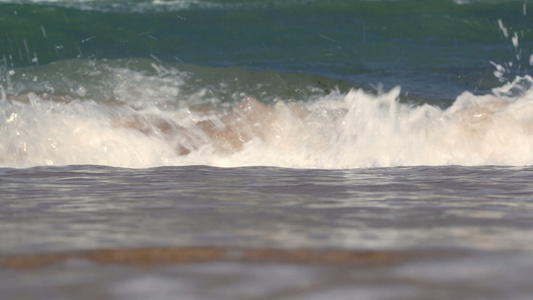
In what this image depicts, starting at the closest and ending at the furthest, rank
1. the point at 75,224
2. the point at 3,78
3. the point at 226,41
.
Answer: the point at 75,224
the point at 3,78
the point at 226,41

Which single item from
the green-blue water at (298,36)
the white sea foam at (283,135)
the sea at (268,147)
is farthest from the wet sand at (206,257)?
the green-blue water at (298,36)

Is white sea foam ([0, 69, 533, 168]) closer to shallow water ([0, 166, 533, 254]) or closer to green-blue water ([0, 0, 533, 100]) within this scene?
shallow water ([0, 166, 533, 254])

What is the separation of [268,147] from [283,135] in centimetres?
22

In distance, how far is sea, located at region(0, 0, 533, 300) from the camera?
48.8 inches

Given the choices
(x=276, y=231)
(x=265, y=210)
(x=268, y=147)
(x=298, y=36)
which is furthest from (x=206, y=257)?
(x=298, y=36)

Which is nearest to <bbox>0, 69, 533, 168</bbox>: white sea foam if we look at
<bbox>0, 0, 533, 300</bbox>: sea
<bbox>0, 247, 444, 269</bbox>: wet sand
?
<bbox>0, 0, 533, 300</bbox>: sea

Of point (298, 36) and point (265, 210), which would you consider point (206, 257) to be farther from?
point (298, 36)

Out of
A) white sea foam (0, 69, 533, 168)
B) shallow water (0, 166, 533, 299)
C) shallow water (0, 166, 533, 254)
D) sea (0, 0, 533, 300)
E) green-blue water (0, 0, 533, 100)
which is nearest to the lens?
shallow water (0, 166, 533, 299)

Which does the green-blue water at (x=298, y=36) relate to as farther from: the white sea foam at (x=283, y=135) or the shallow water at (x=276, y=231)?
the shallow water at (x=276, y=231)

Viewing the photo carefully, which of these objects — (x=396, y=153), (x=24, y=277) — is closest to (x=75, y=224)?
(x=24, y=277)

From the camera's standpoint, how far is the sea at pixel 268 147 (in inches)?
48.8

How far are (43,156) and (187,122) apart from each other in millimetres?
1063

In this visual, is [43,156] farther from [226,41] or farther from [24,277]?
[226,41]

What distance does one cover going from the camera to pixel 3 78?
25.5ft
